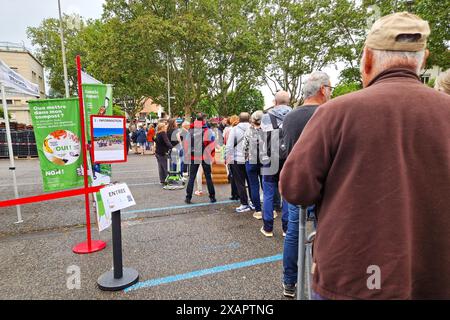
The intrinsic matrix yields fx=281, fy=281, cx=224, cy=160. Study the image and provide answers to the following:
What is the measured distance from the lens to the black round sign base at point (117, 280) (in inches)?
117

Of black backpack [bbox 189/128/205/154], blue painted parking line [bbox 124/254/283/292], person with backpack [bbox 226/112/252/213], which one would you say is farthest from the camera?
black backpack [bbox 189/128/205/154]

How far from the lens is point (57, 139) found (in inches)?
156

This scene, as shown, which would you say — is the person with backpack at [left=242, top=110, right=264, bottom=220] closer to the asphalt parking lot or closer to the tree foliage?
the asphalt parking lot

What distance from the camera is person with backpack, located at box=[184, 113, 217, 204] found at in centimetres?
622

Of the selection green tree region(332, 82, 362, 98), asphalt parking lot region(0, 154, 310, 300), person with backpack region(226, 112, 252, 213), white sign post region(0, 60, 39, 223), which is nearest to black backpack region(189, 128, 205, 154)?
person with backpack region(226, 112, 252, 213)

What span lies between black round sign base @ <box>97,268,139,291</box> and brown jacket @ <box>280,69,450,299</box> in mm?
2484

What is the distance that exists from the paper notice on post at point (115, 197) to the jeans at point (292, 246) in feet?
5.70

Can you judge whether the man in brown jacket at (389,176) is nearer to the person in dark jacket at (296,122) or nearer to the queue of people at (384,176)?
the queue of people at (384,176)

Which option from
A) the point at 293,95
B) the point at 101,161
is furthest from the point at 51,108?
the point at 293,95

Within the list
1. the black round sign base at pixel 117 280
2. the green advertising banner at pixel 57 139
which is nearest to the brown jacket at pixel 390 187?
the black round sign base at pixel 117 280

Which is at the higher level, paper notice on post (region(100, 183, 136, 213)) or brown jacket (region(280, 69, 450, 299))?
brown jacket (region(280, 69, 450, 299))

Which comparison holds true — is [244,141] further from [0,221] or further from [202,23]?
[202,23]

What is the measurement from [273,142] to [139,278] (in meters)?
2.46

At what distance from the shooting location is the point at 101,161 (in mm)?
3803
